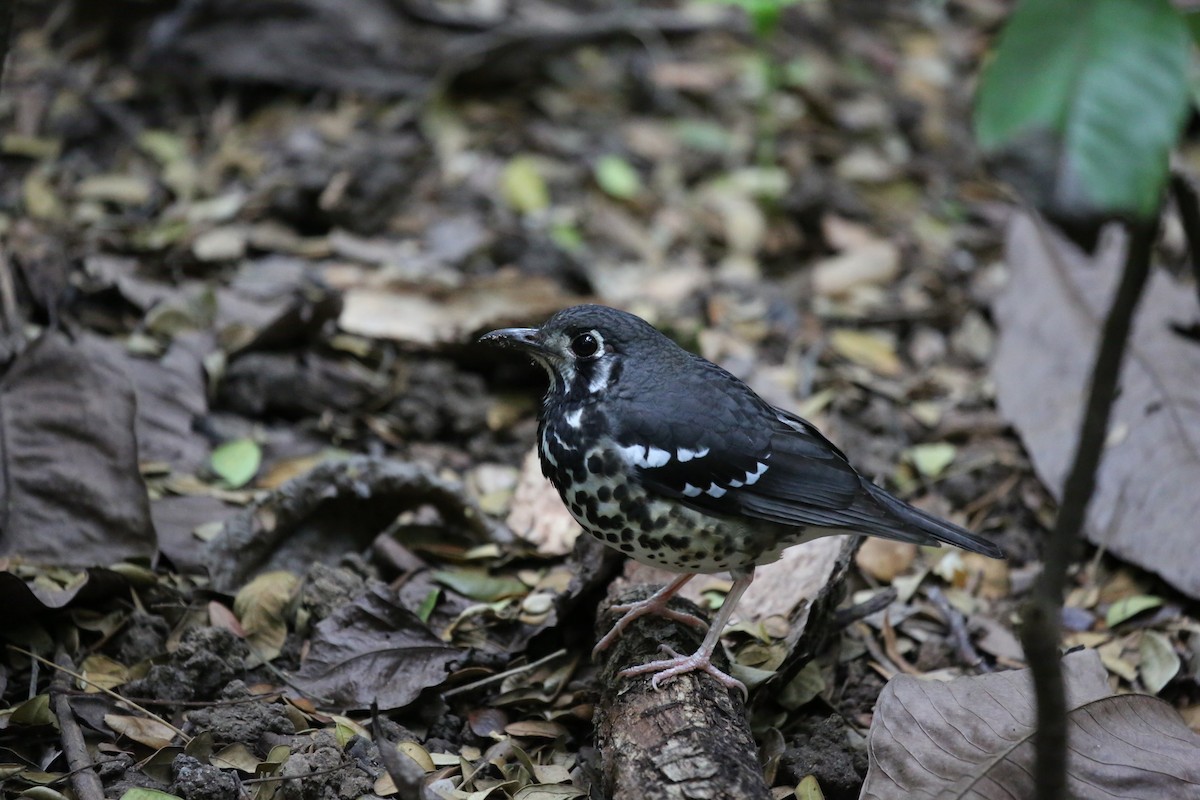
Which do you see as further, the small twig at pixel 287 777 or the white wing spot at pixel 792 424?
the white wing spot at pixel 792 424

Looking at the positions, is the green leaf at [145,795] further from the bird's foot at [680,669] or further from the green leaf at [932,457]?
the green leaf at [932,457]

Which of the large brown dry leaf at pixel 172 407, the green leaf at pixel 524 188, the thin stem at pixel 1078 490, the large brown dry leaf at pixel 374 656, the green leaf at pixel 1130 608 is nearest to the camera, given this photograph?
the thin stem at pixel 1078 490

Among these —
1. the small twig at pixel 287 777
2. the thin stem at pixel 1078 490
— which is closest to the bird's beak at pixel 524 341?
the small twig at pixel 287 777

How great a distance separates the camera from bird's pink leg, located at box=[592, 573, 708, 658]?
3.82 meters

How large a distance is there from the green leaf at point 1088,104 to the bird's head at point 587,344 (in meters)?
2.18

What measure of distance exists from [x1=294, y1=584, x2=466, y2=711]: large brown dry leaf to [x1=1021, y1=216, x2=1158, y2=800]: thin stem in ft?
6.94

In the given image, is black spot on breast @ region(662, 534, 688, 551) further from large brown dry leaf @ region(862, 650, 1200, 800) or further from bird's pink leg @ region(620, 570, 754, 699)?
large brown dry leaf @ region(862, 650, 1200, 800)

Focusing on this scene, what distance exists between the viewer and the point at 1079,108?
183 cm

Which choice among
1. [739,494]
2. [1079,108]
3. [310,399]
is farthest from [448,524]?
[1079,108]

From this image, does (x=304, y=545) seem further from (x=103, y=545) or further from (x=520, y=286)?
(x=520, y=286)

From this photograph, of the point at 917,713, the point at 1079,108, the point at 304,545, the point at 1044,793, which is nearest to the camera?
the point at 1079,108

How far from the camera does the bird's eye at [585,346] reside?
4008 millimetres

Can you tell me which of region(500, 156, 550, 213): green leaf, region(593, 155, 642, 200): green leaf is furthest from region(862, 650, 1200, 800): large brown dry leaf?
region(593, 155, 642, 200): green leaf

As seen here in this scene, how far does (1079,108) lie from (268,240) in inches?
202
